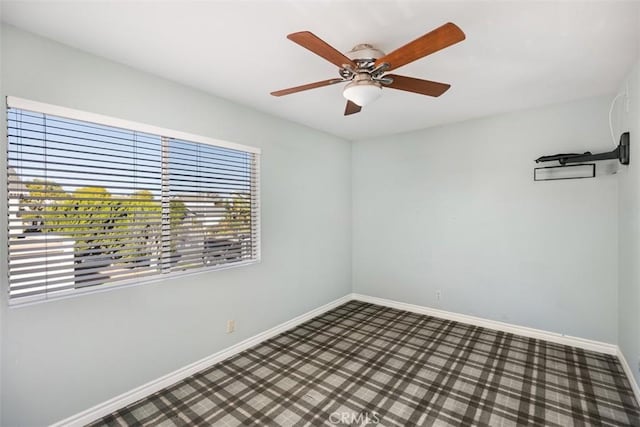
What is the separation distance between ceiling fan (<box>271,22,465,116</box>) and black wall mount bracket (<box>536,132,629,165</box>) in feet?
5.64

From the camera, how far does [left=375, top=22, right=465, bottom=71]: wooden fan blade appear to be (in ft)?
4.20

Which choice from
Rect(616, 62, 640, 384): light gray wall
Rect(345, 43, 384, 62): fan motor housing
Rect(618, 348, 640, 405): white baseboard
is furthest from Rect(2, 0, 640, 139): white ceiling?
Rect(618, 348, 640, 405): white baseboard

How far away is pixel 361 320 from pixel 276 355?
1.30 metres

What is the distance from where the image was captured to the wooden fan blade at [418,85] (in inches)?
72.0

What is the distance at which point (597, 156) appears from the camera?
8.63ft

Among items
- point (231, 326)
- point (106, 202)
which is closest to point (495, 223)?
point (231, 326)

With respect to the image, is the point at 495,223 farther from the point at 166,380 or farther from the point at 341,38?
the point at 166,380

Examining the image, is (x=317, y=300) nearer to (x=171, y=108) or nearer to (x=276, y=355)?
(x=276, y=355)

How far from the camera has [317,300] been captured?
3.94 meters

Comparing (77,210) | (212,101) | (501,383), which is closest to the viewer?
(77,210)

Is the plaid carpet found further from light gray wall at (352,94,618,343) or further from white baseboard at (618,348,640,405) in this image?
light gray wall at (352,94,618,343)

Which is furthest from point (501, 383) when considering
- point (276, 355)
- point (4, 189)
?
point (4, 189)

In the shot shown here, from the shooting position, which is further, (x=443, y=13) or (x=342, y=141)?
(x=342, y=141)
